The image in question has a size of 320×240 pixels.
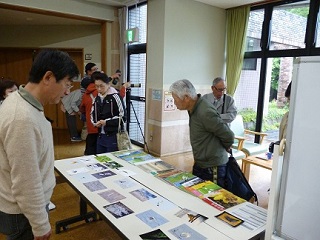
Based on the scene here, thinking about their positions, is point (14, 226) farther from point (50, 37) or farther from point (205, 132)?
point (50, 37)

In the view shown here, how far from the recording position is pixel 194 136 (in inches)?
76.0

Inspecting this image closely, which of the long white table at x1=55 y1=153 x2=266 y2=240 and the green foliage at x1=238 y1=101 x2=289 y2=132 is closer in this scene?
the long white table at x1=55 y1=153 x2=266 y2=240

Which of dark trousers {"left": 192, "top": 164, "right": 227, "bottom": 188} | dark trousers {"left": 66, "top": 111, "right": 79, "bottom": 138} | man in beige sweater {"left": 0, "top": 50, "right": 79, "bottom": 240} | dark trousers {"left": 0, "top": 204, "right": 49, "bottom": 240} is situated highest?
man in beige sweater {"left": 0, "top": 50, "right": 79, "bottom": 240}

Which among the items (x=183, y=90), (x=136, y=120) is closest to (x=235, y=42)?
(x=136, y=120)

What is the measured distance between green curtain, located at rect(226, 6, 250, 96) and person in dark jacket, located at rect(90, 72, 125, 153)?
259 centimetres

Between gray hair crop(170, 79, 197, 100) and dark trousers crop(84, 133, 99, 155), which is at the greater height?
gray hair crop(170, 79, 197, 100)

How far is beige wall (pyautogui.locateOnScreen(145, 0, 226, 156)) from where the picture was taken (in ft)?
13.6

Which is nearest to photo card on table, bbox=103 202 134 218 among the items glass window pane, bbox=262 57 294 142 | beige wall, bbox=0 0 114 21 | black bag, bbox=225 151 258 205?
black bag, bbox=225 151 258 205

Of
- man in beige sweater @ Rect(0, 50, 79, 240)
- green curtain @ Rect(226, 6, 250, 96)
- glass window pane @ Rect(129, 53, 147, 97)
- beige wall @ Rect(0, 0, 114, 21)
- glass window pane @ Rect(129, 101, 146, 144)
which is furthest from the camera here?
glass window pane @ Rect(129, 101, 146, 144)

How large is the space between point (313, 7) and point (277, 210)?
3649 millimetres

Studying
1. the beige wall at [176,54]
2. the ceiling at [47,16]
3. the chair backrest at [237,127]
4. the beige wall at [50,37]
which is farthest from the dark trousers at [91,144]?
the beige wall at [50,37]

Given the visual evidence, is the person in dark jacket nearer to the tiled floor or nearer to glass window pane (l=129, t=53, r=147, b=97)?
the tiled floor

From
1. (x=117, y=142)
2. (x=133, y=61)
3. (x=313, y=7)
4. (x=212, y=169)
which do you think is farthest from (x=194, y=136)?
(x=133, y=61)

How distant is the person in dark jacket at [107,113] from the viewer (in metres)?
2.73
